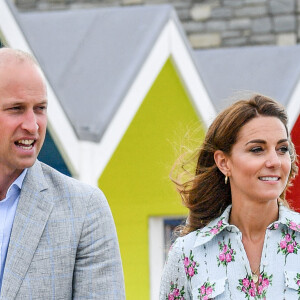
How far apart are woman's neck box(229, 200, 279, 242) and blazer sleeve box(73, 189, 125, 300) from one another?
0.61 meters

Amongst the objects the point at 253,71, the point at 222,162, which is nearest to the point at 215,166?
the point at 222,162

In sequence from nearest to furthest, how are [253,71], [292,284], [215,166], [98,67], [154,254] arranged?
[292,284], [215,166], [98,67], [154,254], [253,71]

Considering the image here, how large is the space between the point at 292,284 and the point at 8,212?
0.98 m

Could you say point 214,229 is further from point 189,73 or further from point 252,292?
point 189,73

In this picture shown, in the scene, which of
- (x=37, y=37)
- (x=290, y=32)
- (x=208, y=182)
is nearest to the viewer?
(x=208, y=182)

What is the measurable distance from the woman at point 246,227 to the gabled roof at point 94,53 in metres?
3.67

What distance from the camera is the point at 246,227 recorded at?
4.14m

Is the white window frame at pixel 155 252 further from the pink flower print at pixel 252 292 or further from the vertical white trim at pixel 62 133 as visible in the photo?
the pink flower print at pixel 252 292

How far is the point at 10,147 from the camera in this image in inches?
140

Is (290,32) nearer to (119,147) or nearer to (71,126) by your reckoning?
(119,147)

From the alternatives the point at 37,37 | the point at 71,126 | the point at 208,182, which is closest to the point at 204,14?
the point at 37,37

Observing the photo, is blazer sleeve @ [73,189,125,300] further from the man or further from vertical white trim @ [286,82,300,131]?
vertical white trim @ [286,82,300,131]

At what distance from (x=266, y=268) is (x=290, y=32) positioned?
12081mm

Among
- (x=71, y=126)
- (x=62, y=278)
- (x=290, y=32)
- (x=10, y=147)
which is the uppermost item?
(x=290, y=32)
